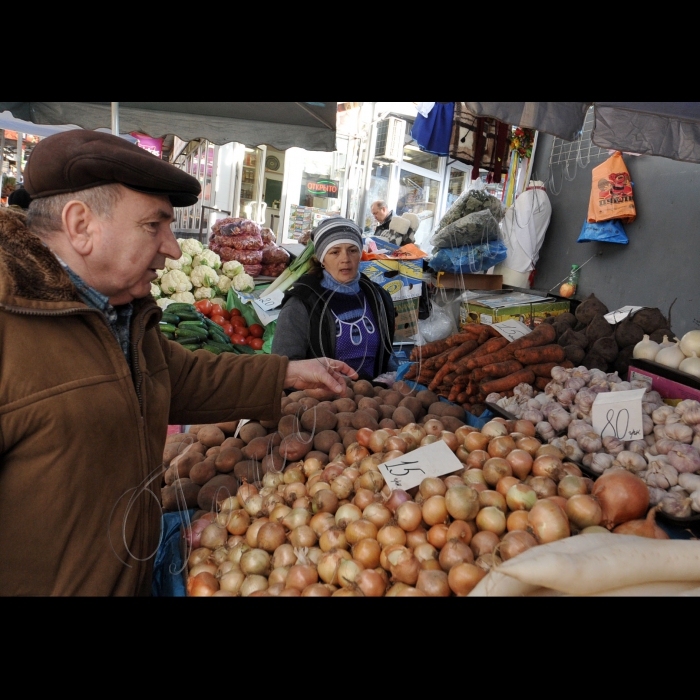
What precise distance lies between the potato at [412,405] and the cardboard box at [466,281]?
3.37 metres

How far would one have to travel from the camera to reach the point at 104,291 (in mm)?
1518

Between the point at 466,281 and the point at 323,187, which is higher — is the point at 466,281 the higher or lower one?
the lower one

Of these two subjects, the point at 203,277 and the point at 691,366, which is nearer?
the point at 691,366

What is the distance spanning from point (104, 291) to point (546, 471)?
1540 millimetres

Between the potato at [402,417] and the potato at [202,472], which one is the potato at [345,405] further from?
the potato at [202,472]

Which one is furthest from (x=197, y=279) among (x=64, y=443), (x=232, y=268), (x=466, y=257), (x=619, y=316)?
(x=64, y=443)

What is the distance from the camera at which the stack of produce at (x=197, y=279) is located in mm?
6191

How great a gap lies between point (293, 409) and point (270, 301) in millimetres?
3823

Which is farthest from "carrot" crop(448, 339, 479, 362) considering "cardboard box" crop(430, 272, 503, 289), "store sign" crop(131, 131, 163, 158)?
"store sign" crop(131, 131, 163, 158)

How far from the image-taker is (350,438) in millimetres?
2172

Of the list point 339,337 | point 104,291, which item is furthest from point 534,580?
point 339,337

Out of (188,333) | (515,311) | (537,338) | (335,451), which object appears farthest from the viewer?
(188,333)

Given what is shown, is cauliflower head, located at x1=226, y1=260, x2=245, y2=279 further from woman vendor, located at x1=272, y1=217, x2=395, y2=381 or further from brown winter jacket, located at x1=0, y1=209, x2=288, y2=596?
brown winter jacket, located at x1=0, y1=209, x2=288, y2=596

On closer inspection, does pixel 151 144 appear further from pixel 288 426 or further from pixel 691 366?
pixel 691 366
